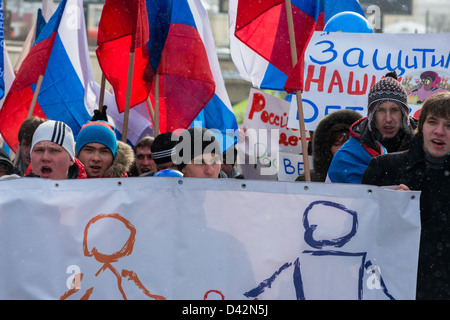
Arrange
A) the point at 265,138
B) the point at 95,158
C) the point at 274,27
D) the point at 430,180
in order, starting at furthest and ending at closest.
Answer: the point at 265,138 → the point at 274,27 → the point at 95,158 → the point at 430,180

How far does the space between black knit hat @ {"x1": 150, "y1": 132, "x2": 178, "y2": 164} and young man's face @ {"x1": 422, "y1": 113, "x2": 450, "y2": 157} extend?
66.7 inches

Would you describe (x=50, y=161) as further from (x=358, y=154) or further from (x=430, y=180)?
(x=430, y=180)

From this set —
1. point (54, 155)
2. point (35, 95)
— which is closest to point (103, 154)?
point (54, 155)

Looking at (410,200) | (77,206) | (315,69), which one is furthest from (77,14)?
(410,200)

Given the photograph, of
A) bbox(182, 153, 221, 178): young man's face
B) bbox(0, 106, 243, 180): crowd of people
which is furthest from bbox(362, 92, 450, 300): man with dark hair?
bbox(0, 106, 243, 180): crowd of people

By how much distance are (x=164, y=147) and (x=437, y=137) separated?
186 centimetres

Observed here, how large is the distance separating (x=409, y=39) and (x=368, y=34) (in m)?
0.31

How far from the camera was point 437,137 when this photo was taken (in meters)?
3.28

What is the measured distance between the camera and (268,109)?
6.78 meters

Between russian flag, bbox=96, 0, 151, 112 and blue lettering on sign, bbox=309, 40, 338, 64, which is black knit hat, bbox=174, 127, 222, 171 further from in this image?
blue lettering on sign, bbox=309, 40, 338, 64

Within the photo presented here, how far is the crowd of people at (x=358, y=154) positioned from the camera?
3.18 metres

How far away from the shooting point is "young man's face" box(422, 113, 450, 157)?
3.28 metres
